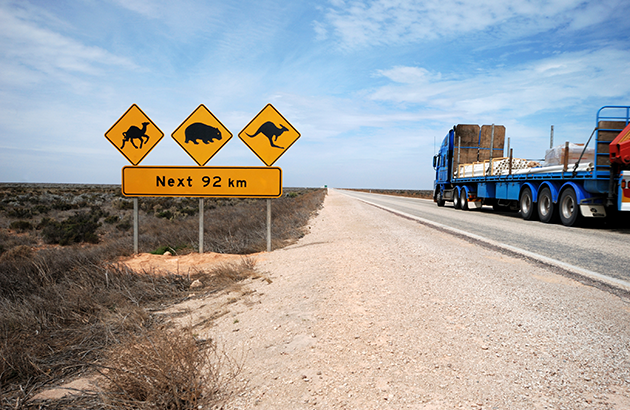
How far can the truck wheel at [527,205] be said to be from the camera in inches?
516

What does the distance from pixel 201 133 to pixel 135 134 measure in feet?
5.40

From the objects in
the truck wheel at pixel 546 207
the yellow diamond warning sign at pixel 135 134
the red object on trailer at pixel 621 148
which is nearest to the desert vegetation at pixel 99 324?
the yellow diamond warning sign at pixel 135 134

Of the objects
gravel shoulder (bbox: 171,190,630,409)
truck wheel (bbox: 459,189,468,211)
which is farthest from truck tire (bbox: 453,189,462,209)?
gravel shoulder (bbox: 171,190,630,409)

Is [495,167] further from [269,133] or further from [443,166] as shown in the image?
[269,133]

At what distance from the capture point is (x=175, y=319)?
14.1ft

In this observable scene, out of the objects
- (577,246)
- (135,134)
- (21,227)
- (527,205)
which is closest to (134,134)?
(135,134)

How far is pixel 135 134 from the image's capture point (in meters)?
8.31

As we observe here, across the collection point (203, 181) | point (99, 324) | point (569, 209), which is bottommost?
point (99, 324)

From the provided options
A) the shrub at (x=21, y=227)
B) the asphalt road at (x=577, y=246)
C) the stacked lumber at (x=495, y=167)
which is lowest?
the shrub at (x=21, y=227)

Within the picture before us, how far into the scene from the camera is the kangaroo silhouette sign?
7844 mm

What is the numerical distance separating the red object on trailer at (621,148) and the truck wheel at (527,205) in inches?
129

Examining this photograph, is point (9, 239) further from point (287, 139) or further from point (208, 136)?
point (287, 139)

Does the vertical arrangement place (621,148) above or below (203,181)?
above

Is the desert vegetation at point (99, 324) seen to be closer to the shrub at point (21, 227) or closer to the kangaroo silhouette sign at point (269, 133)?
the kangaroo silhouette sign at point (269, 133)
